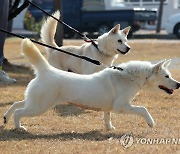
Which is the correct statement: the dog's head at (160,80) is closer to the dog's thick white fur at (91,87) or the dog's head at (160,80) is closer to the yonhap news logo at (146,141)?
the dog's thick white fur at (91,87)

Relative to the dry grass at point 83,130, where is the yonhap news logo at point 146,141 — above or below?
above

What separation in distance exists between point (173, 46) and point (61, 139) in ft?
45.7

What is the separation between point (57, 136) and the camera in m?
5.27

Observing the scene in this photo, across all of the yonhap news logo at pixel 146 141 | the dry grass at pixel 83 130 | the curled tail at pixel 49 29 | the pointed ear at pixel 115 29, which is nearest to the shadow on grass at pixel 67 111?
the dry grass at pixel 83 130

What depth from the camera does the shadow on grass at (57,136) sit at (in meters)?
5.14

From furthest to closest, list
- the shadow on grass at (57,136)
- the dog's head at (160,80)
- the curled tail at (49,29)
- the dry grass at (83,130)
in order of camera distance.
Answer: the curled tail at (49,29)
the dog's head at (160,80)
the shadow on grass at (57,136)
the dry grass at (83,130)

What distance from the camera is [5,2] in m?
7.84

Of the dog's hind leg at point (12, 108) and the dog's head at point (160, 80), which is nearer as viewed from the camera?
the dog's head at point (160, 80)

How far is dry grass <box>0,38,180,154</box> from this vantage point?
4.64 meters

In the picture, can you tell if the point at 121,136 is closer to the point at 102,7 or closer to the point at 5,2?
the point at 5,2

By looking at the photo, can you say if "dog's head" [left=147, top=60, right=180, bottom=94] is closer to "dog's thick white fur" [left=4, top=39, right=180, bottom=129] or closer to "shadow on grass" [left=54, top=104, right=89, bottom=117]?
"dog's thick white fur" [left=4, top=39, right=180, bottom=129]

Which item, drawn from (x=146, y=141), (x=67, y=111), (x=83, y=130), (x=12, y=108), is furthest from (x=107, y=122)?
(x=67, y=111)

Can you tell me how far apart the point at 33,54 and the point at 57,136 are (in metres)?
0.83

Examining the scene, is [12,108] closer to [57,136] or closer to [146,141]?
[57,136]
